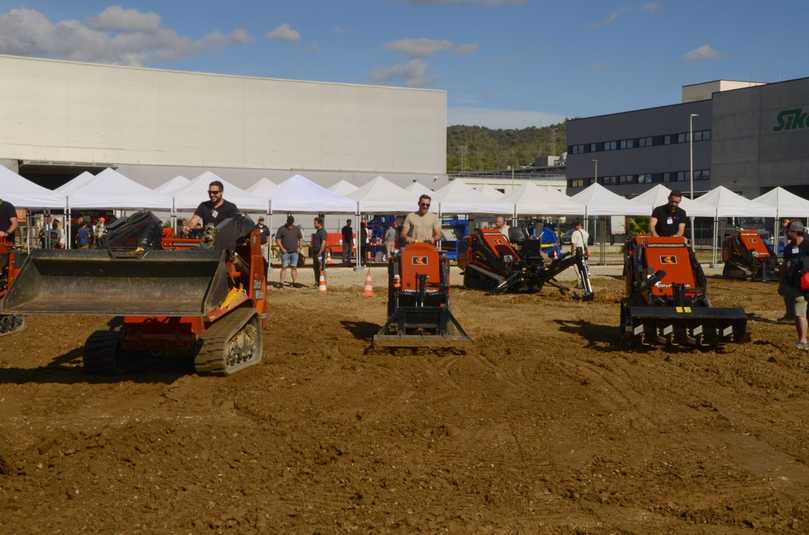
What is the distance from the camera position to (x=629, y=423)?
297 inches

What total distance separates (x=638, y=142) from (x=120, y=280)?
218 feet

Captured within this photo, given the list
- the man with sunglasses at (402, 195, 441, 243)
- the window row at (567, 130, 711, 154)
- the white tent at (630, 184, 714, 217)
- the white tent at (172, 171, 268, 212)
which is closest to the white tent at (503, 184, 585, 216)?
the white tent at (630, 184, 714, 217)

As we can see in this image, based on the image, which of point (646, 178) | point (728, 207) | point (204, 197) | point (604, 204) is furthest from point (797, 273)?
point (646, 178)

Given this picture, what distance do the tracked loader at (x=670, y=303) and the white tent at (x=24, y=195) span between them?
17.6m

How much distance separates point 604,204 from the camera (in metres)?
31.3

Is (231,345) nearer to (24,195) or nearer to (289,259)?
(289,259)

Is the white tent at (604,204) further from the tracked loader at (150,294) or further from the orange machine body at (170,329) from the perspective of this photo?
the orange machine body at (170,329)

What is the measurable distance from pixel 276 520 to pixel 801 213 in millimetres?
32827

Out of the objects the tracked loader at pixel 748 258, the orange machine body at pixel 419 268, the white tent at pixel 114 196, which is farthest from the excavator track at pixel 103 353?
the tracked loader at pixel 748 258

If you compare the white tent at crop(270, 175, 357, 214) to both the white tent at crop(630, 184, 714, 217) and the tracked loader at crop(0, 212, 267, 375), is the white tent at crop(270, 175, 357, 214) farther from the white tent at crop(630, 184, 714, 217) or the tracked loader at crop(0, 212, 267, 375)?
the tracked loader at crop(0, 212, 267, 375)

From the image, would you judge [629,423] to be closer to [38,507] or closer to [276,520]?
[276,520]

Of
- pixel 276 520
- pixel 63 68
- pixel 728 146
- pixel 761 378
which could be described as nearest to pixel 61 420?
pixel 276 520

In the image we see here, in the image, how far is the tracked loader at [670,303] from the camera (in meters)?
10.9

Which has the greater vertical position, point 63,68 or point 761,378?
point 63,68
